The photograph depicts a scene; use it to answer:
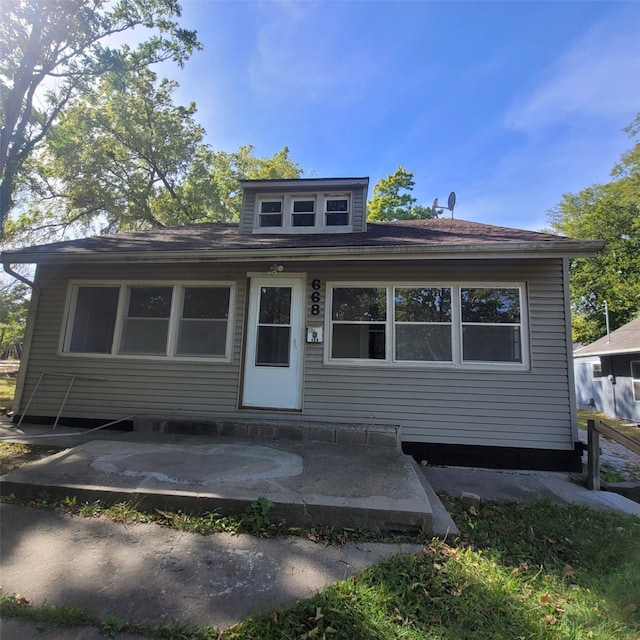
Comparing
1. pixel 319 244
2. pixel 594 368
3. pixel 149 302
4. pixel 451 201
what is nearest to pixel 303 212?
pixel 319 244

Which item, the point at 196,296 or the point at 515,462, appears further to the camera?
the point at 196,296

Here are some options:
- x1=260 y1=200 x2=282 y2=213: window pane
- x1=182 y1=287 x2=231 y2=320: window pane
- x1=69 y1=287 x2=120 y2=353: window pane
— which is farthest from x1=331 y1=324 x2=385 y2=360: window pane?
x1=69 y1=287 x2=120 y2=353: window pane

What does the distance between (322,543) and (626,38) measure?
34.5ft

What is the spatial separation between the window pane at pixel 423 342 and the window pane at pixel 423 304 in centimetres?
13

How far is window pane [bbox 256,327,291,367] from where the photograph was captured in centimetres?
565

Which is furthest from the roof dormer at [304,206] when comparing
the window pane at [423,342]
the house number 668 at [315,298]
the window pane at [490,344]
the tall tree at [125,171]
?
the tall tree at [125,171]

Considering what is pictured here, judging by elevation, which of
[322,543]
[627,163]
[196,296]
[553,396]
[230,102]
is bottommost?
[322,543]

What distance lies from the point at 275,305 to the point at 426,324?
2450 mm

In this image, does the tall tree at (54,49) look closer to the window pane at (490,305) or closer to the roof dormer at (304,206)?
the roof dormer at (304,206)

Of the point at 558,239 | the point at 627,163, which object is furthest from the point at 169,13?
the point at 627,163

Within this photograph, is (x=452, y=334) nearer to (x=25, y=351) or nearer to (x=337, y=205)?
(x=337, y=205)

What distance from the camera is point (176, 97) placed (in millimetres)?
18109

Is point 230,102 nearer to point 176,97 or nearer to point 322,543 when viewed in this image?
point 176,97

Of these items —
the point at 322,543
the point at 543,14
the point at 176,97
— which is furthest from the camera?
the point at 176,97
